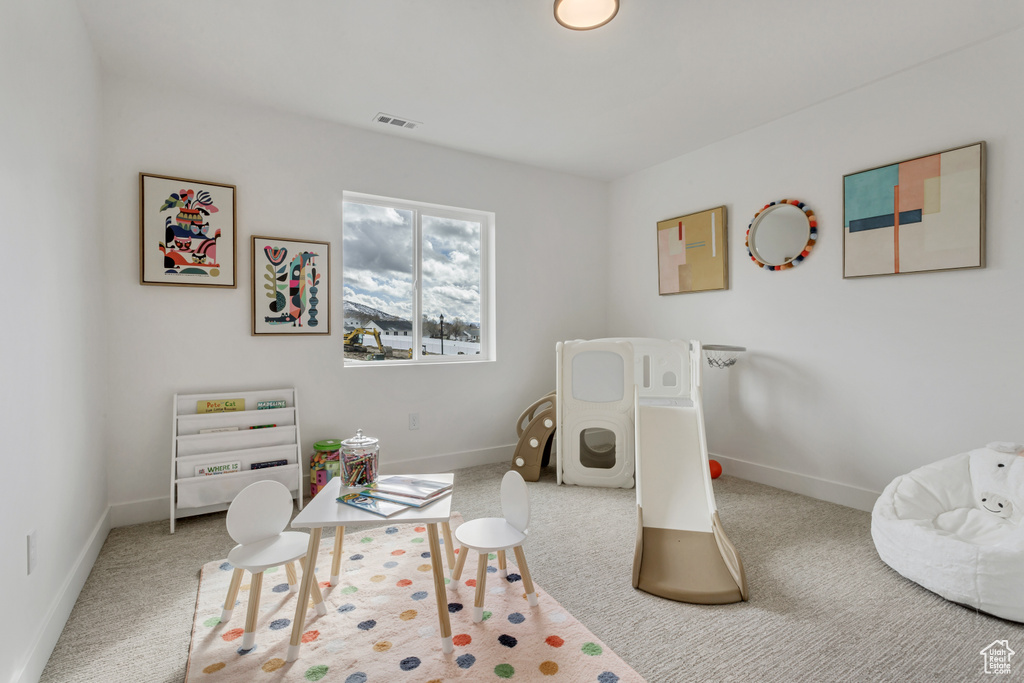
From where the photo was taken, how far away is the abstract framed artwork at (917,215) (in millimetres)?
2551

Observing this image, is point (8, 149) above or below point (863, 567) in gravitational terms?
above

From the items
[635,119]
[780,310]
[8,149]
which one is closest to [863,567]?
[780,310]

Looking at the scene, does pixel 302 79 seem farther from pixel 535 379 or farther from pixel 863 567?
pixel 863 567

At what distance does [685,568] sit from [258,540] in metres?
1.77

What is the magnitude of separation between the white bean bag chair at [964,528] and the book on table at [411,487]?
6.54ft

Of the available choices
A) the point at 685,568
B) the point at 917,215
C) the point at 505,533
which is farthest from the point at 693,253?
the point at 505,533

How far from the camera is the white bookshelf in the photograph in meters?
2.82

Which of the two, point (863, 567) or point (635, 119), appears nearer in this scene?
point (863, 567)

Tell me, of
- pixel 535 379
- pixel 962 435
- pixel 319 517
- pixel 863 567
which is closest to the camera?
pixel 319 517

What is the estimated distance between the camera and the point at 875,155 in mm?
2934

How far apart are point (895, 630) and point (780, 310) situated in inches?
84.2

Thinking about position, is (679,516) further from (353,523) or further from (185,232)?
(185,232)

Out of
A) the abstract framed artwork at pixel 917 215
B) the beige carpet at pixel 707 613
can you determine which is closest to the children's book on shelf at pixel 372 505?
the beige carpet at pixel 707 613

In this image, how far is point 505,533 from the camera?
1.87 metres
